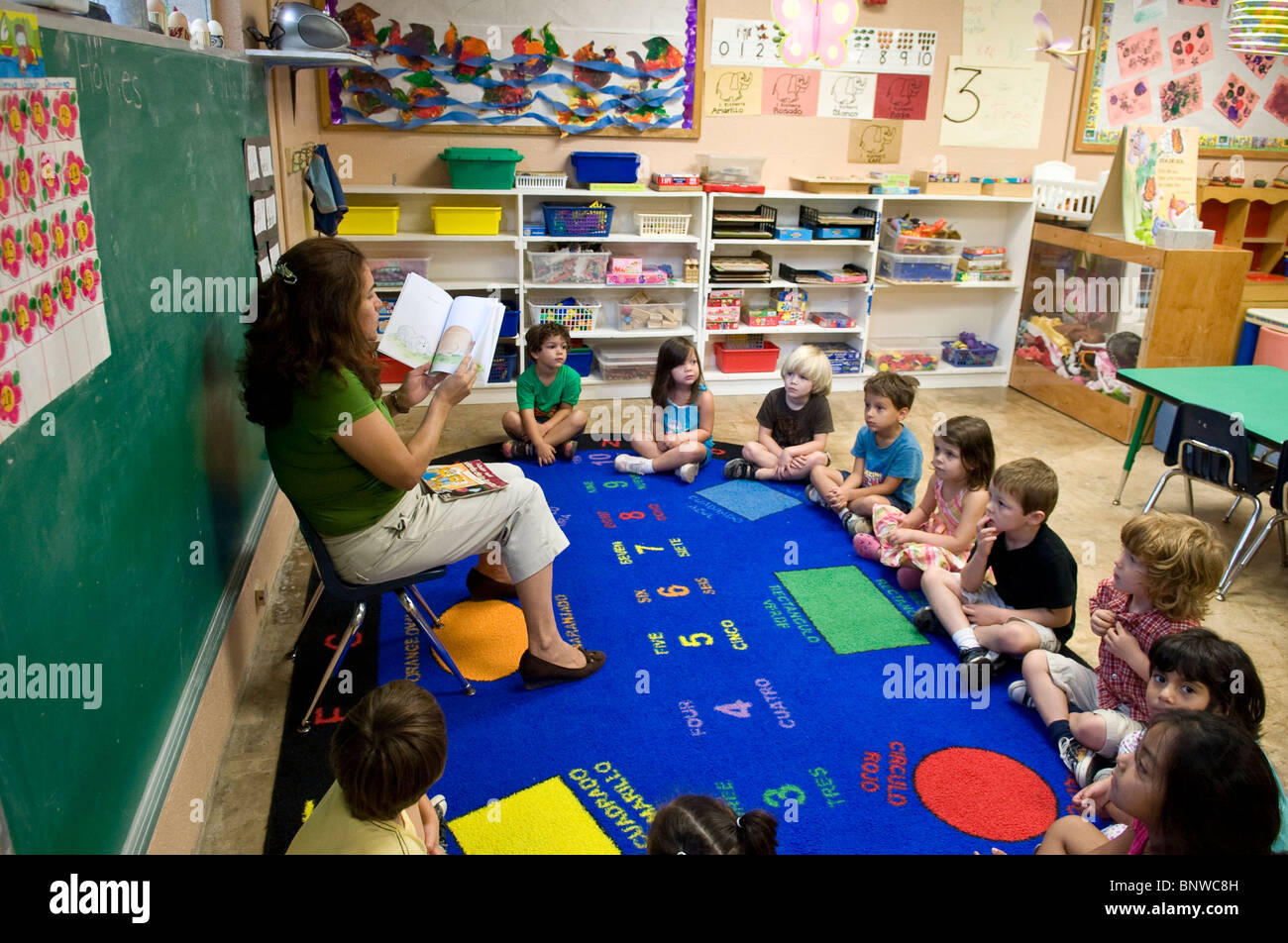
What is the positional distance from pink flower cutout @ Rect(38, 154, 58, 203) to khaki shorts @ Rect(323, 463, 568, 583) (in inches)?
45.2

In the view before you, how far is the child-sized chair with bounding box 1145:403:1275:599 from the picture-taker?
335 centimetres

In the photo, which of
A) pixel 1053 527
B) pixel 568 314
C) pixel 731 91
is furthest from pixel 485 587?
pixel 731 91

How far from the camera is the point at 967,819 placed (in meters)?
2.15

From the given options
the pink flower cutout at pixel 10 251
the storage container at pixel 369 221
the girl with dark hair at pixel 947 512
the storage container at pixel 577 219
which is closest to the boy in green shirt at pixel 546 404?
the storage container at pixel 577 219

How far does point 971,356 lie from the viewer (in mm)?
5922

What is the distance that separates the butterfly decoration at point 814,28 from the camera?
205 inches

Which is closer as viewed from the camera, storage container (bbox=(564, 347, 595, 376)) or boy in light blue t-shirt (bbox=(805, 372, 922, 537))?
boy in light blue t-shirt (bbox=(805, 372, 922, 537))

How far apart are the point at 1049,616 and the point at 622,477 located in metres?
1.99

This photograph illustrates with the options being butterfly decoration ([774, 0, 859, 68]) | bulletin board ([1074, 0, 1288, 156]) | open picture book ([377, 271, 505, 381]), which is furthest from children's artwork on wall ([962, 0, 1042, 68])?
open picture book ([377, 271, 505, 381])

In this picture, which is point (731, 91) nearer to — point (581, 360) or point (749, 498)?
point (581, 360)

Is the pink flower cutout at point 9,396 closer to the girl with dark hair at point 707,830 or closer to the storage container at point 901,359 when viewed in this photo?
the girl with dark hair at point 707,830

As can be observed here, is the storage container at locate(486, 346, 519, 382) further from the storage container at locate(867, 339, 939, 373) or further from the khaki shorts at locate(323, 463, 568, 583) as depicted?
the khaki shorts at locate(323, 463, 568, 583)

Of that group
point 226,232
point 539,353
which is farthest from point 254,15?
point 539,353

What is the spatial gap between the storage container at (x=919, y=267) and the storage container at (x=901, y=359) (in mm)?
466
